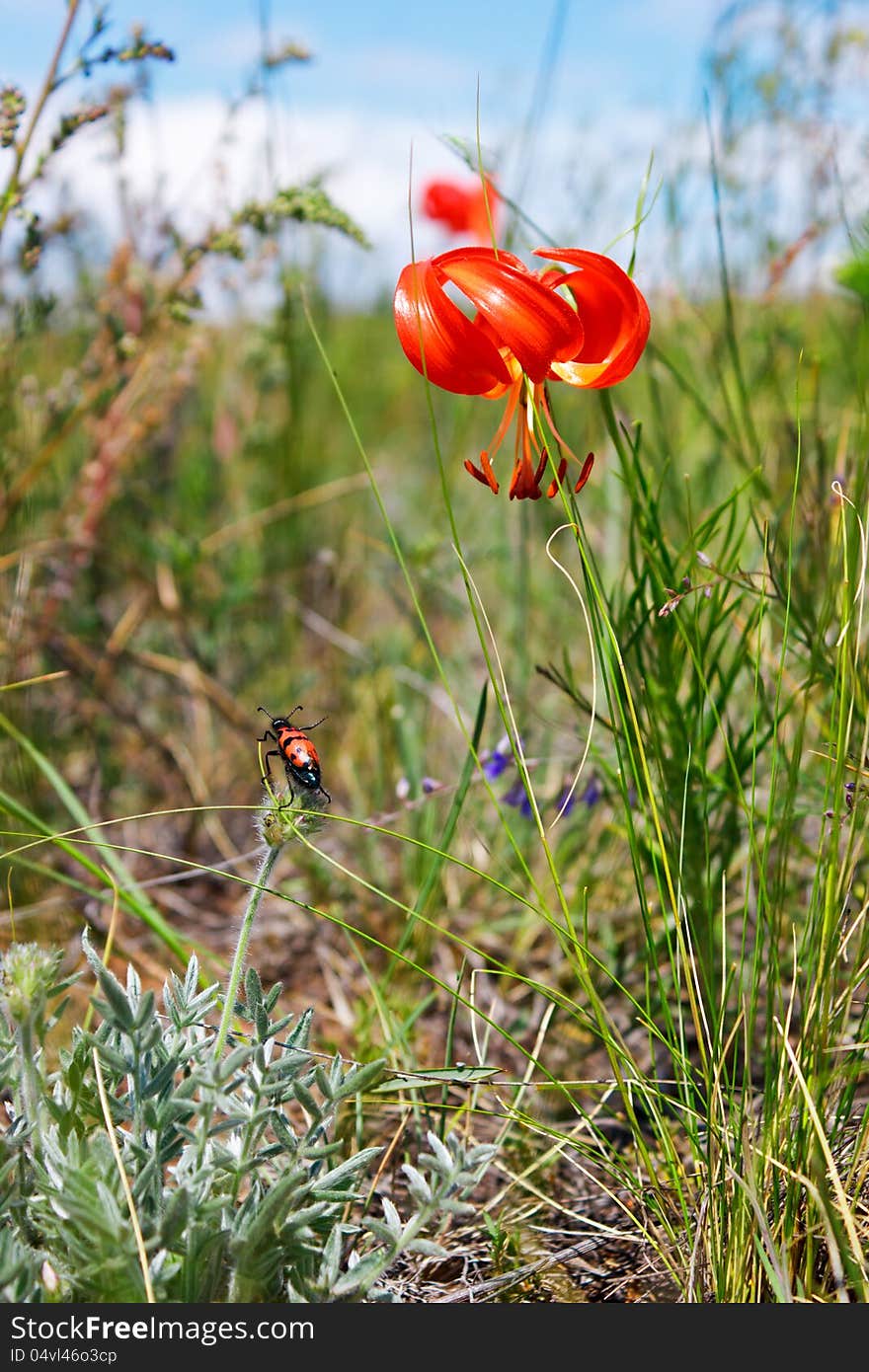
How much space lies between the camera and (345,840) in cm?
202

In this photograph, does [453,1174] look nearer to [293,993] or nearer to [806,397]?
[293,993]

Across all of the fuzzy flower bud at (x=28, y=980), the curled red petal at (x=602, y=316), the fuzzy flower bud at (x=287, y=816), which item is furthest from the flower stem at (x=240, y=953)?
the curled red petal at (x=602, y=316)

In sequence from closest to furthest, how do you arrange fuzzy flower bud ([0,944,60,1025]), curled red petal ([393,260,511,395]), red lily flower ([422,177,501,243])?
fuzzy flower bud ([0,944,60,1025])
curled red petal ([393,260,511,395])
red lily flower ([422,177,501,243])

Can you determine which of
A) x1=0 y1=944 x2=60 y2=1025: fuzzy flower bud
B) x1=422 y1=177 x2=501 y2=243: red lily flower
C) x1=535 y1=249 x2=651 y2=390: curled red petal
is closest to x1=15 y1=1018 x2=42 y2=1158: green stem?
x1=0 y1=944 x2=60 y2=1025: fuzzy flower bud

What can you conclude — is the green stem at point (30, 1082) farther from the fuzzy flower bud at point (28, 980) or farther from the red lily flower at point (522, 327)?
the red lily flower at point (522, 327)

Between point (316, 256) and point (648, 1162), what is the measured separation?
2906 millimetres

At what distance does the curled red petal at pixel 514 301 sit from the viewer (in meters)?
0.98

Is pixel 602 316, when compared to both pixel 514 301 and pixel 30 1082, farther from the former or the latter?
pixel 30 1082

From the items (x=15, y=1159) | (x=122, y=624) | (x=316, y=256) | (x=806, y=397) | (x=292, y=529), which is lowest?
(x=15, y=1159)

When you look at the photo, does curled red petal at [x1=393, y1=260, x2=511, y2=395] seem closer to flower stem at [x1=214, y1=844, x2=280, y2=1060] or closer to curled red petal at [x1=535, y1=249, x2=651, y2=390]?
curled red petal at [x1=535, y1=249, x2=651, y2=390]

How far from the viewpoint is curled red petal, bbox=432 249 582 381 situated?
977 millimetres

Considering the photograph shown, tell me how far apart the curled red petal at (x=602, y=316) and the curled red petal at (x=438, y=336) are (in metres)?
0.08

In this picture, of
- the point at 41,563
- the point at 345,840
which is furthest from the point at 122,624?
the point at 345,840

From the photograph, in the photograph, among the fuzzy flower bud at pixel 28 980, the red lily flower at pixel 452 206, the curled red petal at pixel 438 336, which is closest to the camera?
the fuzzy flower bud at pixel 28 980
